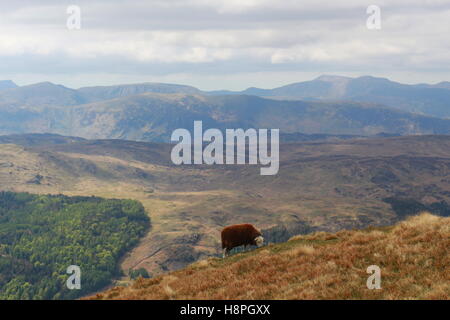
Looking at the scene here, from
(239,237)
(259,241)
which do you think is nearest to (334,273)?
(259,241)

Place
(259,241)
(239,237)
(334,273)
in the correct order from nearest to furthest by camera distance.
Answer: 1. (334,273)
2. (259,241)
3. (239,237)

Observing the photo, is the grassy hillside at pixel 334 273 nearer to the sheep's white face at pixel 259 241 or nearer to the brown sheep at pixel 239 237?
the brown sheep at pixel 239 237

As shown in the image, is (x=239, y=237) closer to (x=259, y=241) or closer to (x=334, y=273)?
(x=259, y=241)

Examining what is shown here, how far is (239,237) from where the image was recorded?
3488cm

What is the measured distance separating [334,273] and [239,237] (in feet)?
44.6

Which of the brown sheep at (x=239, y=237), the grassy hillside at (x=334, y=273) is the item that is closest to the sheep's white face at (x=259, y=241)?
the brown sheep at (x=239, y=237)

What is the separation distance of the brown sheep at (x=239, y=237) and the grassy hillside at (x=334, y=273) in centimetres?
453

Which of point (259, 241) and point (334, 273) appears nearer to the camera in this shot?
point (334, 273)

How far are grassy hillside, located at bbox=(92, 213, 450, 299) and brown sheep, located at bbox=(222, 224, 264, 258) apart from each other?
4.53 meters

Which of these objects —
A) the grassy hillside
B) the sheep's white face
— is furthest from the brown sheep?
the grassy hillside

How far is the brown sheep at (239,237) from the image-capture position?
113ft
